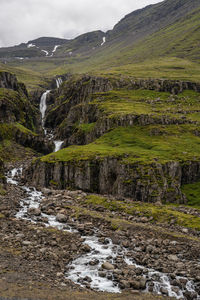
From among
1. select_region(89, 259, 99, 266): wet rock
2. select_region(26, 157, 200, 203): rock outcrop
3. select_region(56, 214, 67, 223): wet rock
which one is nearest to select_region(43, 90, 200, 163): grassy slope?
select_region(26, 157, 200, 203): rock outcrop

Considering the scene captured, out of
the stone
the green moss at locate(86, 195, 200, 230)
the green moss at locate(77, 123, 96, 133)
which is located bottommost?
the green moss at locate(86, 195, 200, 230)

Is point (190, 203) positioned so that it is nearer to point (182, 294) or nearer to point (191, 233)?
point (191, 233)

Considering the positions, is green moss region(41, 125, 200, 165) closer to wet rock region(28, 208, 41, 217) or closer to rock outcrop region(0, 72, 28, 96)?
wet rock region(28, 208, 41, 217)

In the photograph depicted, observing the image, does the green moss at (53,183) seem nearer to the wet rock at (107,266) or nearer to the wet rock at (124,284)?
the wet rock at (107,266)

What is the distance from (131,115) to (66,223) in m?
57.7

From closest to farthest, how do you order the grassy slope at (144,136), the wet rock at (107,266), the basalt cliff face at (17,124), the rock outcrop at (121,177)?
1. the wet rock at (107,266)
2. the rock outcrop at (121,177)
3. the grassy slope at (144,136)
4. the basalt cliff face at (17,124)

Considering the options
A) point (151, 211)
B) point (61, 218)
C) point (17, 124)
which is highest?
point (17, 124)

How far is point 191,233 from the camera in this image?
37000mm

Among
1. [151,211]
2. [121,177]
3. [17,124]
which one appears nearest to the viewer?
[151,211]

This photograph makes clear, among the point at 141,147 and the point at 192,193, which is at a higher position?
the point at 141,147

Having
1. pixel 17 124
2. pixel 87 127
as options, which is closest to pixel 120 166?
pixel 87 127

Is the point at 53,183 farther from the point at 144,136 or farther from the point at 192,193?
the point at 144,136

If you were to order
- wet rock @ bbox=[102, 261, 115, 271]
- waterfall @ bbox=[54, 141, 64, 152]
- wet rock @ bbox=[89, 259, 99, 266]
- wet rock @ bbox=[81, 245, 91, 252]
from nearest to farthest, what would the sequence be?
wet rock @ bbox=[102, 261, 115, 271]
wet rock @ bbox=[89, 259, 99, 266]
wet rock @ bbox=[81, 245, 91, 252]
waterfall @ bbox=[54, 141, 64, 152]

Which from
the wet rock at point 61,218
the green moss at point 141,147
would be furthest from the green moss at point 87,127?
the wet rock at point 61,218
